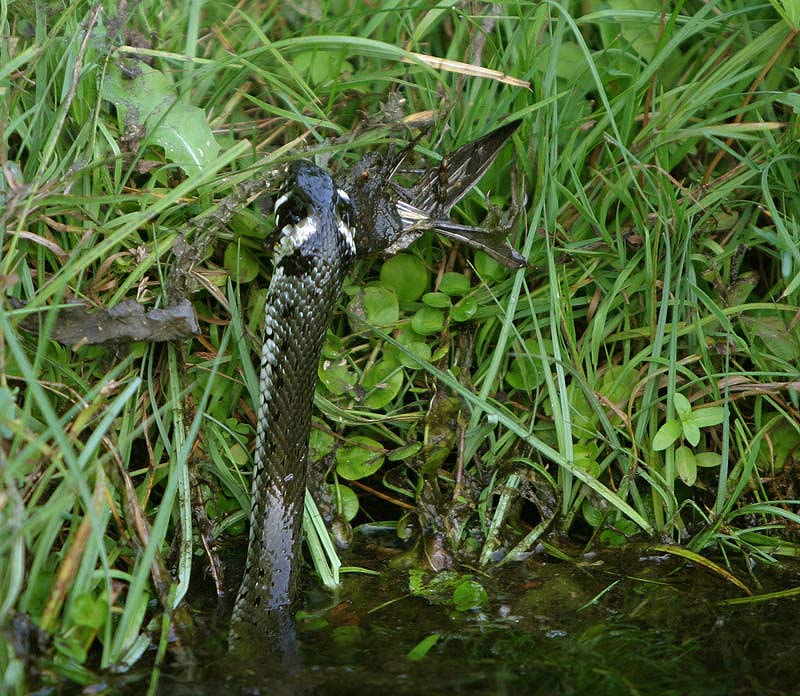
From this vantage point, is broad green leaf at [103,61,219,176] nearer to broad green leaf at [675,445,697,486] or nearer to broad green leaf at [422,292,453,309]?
broad green leaf at [422,292,453,309]

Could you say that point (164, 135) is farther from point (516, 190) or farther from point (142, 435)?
point (516, 190)

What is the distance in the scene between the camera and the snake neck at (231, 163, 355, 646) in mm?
2920

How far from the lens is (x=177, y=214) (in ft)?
10.6

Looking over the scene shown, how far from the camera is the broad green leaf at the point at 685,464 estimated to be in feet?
10.6

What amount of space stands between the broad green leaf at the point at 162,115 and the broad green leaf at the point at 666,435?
188 cm

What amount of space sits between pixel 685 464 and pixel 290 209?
5.51 feet

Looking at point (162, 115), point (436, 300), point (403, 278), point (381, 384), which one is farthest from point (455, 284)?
point (162, 115)

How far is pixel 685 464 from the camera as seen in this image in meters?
3.24

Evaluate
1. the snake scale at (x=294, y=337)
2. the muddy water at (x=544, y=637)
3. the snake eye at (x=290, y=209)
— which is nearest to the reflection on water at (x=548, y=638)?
the muddy water at (x=544, y=637)

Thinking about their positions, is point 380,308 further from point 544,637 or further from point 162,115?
point 544,637

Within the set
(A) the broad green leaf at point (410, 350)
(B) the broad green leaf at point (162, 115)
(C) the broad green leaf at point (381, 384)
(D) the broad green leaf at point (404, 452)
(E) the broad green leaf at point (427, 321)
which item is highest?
(B) the broad green leaf at point (162, 115)

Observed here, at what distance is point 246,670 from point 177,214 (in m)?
1.59

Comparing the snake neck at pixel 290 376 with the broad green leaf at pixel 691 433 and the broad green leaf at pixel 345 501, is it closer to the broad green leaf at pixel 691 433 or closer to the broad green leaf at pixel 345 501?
the broad green leaf at pixel 345 501

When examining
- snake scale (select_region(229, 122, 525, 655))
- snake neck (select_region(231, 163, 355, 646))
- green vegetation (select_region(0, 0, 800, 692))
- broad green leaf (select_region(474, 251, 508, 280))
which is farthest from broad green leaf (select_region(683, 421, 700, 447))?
snake neck (select_region(231, 163, 355, 646))
